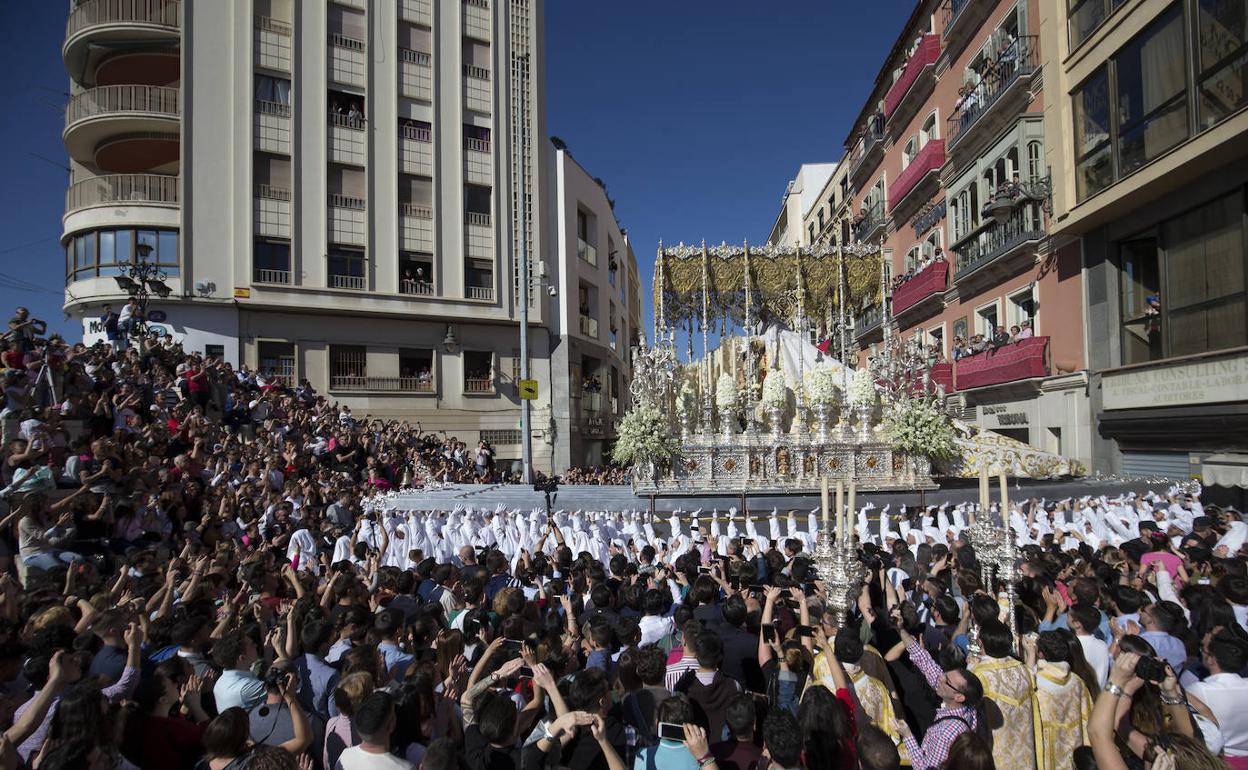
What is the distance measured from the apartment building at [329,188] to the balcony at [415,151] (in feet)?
0.25

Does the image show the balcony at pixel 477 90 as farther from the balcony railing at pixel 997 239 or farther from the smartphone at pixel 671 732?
the smartphone at pixel 671 732

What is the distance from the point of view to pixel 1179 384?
50.5ft

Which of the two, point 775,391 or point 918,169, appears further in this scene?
point 918,169

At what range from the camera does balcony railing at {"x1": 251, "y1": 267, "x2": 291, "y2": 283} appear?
82.0 feet

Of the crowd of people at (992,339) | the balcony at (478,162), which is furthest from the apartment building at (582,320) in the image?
the crowd of people at (992,339)

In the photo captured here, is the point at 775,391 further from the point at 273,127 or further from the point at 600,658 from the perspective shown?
the point at 273,127

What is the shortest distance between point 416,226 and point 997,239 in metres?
21.0

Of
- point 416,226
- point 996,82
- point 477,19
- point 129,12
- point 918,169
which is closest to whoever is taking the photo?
point 996,82

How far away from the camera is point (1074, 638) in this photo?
4305 mm

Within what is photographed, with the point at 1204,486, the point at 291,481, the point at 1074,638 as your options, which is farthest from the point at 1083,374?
the point at 291,481

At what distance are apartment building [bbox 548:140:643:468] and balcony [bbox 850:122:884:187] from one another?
13261 millimetres

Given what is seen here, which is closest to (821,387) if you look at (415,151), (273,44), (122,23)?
(415,151)

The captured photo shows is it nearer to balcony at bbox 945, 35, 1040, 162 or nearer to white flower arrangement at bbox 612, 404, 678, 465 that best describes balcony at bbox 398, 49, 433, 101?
white flower arrangement at bbox 612, 404, 678, 465

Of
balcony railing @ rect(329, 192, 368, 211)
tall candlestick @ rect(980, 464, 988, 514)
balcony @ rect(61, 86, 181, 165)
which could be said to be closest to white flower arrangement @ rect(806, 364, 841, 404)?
tall candlestick @ rect(980, 464, 988, 514)
